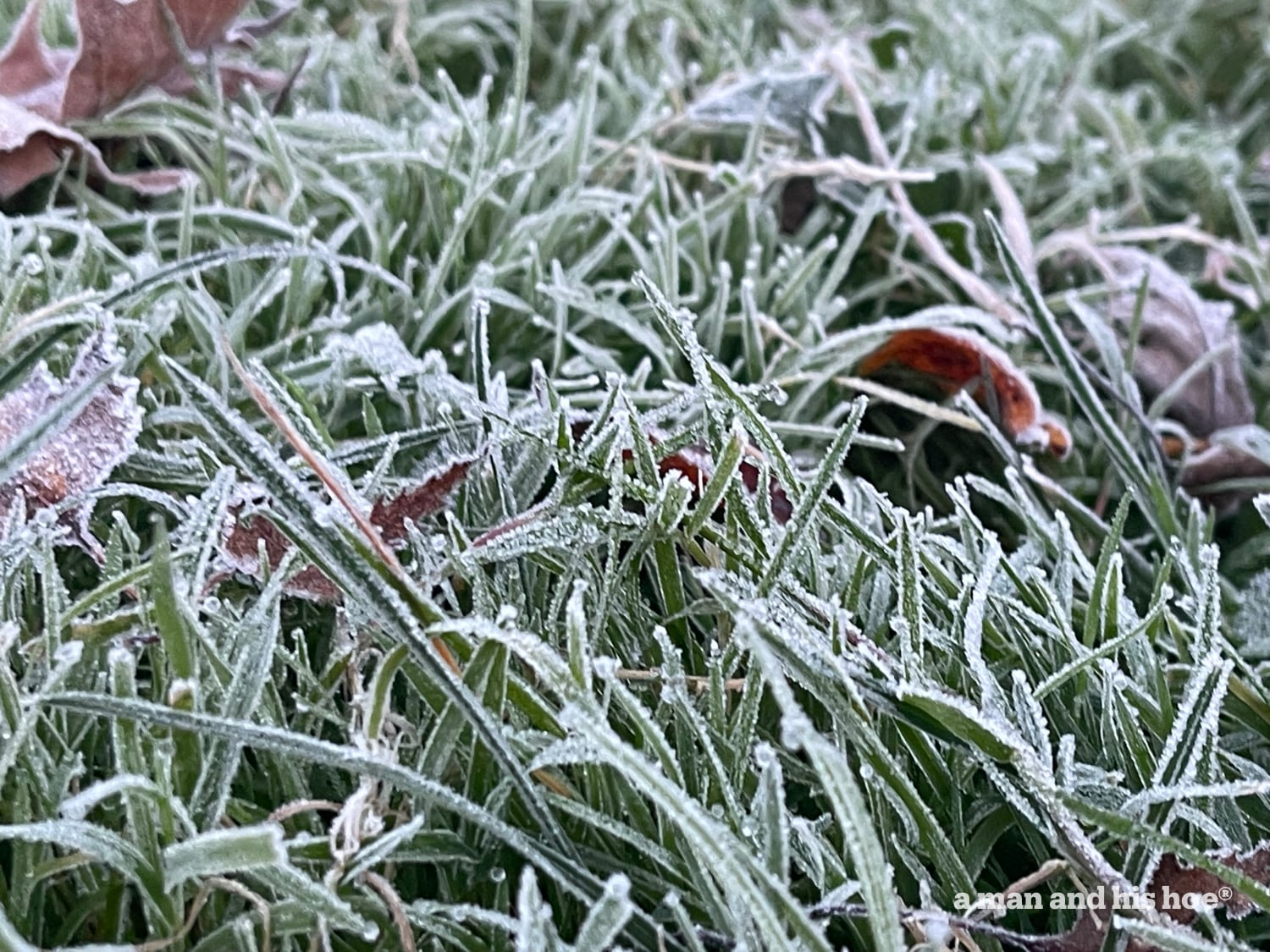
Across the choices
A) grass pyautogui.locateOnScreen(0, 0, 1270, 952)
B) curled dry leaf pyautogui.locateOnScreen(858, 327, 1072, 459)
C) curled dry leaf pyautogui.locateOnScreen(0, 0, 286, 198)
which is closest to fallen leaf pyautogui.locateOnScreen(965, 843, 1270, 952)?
grass pyautogui.locateOnScreen(0, 0, 1270, 952)

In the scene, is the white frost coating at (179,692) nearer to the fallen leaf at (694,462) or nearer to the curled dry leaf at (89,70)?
the fallen leaf at (694,462)

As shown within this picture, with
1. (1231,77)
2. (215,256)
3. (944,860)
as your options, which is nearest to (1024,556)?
(944,860)

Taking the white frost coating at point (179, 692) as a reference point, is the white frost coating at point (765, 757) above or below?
below

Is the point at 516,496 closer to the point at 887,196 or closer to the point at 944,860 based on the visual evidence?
the point at 944,860

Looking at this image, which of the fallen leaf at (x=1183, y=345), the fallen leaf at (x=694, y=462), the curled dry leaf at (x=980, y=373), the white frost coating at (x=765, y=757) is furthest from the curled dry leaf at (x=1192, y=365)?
the white frost coating at (x=765, y=757)

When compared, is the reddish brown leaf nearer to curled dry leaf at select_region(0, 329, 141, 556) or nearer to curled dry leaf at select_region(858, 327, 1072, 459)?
curled dry leaf at select_region(0, 329, 141, 556)

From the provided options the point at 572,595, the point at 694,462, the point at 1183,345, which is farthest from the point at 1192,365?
the point at 572,595
